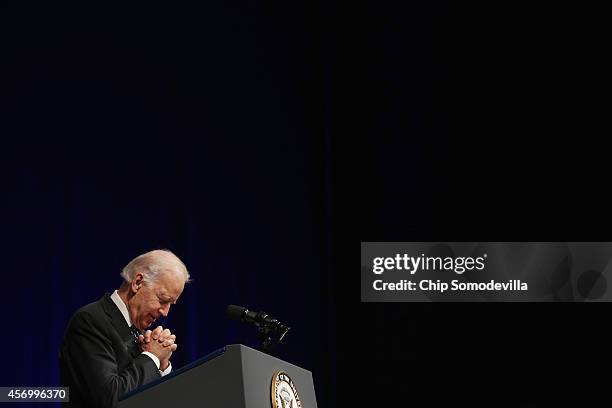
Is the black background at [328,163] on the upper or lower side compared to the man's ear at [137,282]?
upper

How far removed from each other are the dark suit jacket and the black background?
6.20 ft

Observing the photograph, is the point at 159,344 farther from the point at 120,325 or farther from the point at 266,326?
the point at 266,326

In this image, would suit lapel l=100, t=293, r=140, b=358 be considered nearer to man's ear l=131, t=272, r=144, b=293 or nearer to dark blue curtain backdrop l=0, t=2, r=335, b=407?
man's ear l=131, t=272, r=144, b=293

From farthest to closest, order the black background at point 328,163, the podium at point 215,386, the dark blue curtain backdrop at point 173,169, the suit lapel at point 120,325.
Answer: the black background at point 328,163
the dark blue curtain backdrop at point 173,169
the suit lapel at point 120,325
the podium at point 215,386

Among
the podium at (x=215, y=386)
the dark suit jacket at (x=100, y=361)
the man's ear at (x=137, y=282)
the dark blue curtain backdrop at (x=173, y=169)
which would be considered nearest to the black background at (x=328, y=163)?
the dark blue curtain backdrop at (x=173, y=169)

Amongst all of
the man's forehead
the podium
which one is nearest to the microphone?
the podium

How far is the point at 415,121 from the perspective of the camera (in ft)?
16.6

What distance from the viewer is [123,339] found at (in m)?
2.75

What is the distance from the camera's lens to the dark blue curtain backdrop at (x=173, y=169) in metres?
4.55

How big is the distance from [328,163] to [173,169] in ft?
2.87

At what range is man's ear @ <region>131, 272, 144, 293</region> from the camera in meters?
2.95

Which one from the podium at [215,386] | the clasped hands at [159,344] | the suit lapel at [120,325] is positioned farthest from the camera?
the suit lapel at [120,325]

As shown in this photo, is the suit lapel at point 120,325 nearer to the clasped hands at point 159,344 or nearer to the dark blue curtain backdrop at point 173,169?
the clasped hands at point 159,344

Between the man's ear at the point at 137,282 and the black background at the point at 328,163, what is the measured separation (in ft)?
5.45
